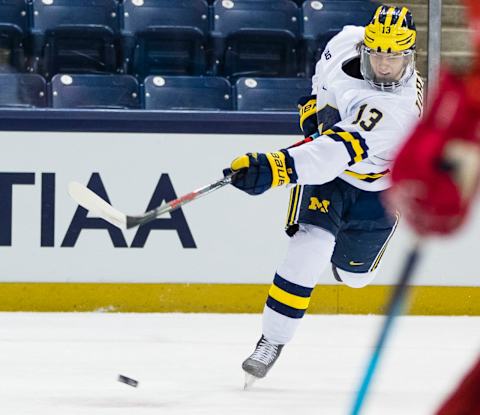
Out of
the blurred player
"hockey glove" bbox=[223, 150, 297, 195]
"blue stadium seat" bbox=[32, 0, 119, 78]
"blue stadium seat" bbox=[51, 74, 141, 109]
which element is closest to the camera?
the blurred player

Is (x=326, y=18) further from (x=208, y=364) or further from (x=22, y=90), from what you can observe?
(x=208, y=364)

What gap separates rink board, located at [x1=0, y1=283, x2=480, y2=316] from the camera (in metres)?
5.17

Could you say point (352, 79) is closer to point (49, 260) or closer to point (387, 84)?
point (387, 84)

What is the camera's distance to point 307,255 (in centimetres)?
356

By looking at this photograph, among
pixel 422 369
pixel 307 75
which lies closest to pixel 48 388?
pixel 422 369

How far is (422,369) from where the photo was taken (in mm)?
3885

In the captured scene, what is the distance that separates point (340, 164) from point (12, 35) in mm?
2941

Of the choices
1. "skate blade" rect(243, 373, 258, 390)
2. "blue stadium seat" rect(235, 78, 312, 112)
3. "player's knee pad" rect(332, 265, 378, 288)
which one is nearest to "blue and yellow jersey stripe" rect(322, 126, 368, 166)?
"player's knee pad" rect(332, 265, 378, 288)

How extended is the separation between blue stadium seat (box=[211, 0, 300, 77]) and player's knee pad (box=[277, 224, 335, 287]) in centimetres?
262

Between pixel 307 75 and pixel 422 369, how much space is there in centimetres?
241

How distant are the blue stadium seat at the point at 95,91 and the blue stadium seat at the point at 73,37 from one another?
12.1 inches

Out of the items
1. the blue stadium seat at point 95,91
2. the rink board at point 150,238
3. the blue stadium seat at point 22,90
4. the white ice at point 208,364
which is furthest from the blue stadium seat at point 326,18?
the white ice at point 208,364

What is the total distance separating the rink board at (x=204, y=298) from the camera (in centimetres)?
517

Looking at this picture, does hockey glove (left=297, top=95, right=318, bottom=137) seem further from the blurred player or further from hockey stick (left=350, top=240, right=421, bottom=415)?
the blurred player
